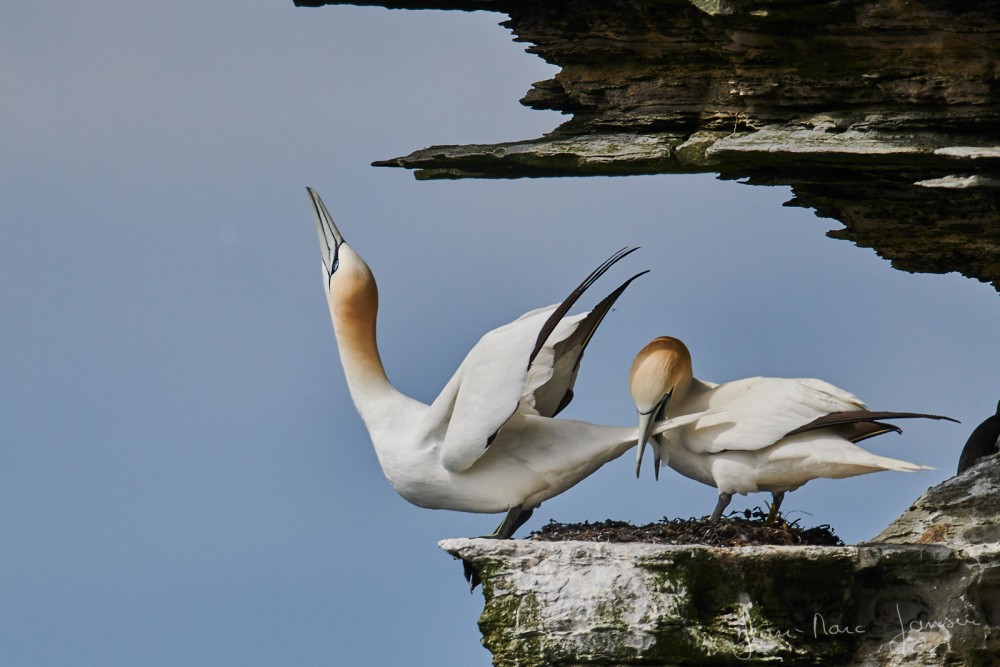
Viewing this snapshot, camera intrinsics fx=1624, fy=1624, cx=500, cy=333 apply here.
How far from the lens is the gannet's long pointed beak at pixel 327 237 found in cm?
564

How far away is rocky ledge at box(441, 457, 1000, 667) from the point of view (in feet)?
15.7

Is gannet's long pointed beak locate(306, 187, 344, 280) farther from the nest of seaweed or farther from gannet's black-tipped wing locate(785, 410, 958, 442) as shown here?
gannet's black-tipped wing locate(785, 410, 958, 442)

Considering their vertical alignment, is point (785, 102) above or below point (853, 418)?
above

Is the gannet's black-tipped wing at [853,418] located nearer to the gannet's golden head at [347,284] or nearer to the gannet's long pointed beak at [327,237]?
the gannet's golden head at [347,284]

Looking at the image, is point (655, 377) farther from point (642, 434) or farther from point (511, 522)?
point (511, 522)

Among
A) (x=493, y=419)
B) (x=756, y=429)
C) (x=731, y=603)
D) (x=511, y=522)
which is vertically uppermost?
(x=493, y=419)

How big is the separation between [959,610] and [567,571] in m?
1.24

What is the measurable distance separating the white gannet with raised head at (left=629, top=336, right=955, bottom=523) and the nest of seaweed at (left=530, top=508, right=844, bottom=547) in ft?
0.21

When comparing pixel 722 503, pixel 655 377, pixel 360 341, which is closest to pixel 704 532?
pixel 722 503

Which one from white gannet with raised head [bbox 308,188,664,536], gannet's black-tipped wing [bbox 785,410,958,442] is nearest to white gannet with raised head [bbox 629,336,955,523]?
gannet's black-tipped wing [bbox 785,410,958,442]

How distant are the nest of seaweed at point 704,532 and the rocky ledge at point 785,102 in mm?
1107

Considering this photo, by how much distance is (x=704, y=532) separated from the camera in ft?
16.3

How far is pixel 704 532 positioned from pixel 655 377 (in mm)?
524

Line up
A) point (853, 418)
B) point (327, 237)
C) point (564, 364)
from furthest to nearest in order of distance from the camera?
point (327, 237), point (564, 364), point (853, 418)
